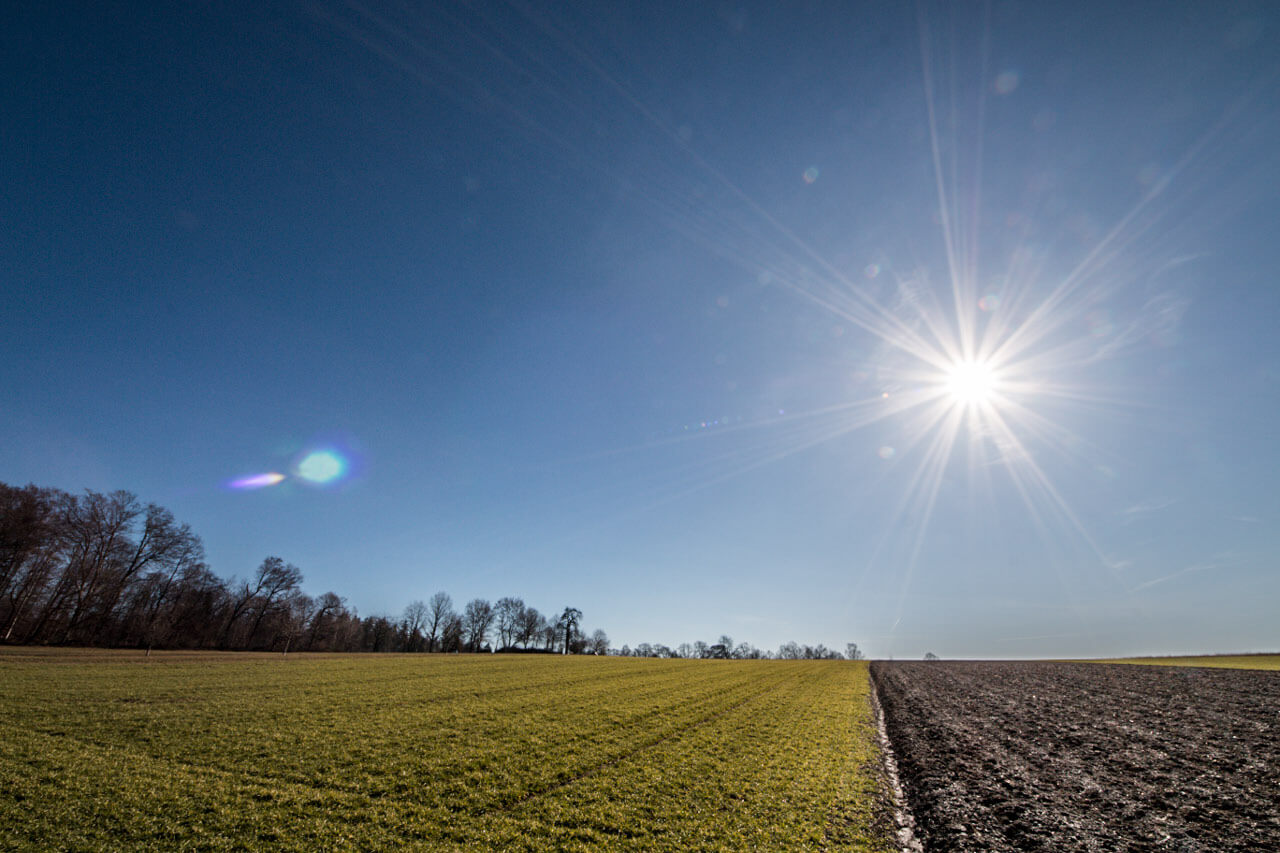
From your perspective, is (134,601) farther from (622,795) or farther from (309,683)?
(622,795)

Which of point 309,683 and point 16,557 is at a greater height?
point 16,557

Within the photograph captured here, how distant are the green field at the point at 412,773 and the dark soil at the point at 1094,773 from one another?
2.71 meters

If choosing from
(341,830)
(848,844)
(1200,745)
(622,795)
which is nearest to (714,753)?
(622,795)

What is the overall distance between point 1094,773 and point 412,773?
25.9 m

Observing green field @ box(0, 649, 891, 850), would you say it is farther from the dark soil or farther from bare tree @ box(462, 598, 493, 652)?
bare tree @ box(462, 598, 493, 652)

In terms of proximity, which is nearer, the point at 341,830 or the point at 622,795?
the point at 341,830

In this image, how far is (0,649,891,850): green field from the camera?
11.2 metres

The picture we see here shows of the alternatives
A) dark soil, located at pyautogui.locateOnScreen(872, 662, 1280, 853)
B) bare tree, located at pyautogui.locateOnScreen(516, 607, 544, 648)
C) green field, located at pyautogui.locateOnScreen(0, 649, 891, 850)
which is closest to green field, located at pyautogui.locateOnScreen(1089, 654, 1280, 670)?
dark soil, located at pyautogui.locateOnScreen(872, 662, 1280, 853)

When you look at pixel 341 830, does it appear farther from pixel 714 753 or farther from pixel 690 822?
pixel 714 753

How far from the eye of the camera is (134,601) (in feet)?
268

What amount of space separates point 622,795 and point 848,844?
6622 mm

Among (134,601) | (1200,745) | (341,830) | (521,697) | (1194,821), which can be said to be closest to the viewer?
(341,830)

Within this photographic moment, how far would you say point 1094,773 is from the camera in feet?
58.8

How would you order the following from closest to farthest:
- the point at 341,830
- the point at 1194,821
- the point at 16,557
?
the point at 341,830 < the point at 1194,821 < the point at 16,557
